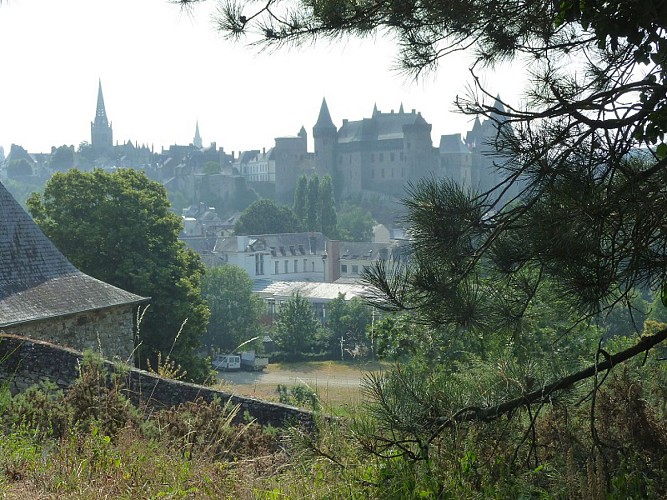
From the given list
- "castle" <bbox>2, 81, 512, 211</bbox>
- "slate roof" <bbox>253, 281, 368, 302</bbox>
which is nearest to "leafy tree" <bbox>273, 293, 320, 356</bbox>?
"slate roof" <bbox>253, 281, 368, 302</bbox>

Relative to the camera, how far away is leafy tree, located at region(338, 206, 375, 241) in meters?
80.8

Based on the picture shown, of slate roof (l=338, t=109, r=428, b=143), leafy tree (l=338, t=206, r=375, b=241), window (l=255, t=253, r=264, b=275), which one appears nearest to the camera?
window (l=255, t=253, r=264, b=275)

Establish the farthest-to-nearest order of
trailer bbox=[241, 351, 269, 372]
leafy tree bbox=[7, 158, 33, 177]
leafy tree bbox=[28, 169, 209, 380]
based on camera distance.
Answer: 1. leafy tree bbox=[7, 158, 33, 177]
2. trailer bbox=[241, 351, 269, 372]
3. leafy tree bbox=[28, 169, 209, 380]

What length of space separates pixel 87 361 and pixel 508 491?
299cm

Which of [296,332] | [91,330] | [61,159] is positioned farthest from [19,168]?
[91,330]

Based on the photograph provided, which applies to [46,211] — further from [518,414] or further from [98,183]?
[518,414]

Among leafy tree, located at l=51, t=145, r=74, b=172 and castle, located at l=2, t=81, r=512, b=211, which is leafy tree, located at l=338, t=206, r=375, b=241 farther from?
leafy tree, located at l=51, t=145, r=74, b=172

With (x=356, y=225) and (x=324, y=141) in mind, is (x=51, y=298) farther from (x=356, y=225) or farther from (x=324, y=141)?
(x=324, y=141)

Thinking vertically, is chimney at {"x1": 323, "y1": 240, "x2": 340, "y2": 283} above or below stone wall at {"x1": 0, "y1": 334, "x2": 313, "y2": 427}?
below

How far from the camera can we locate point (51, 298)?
11.5 metres

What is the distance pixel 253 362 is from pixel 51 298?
2729 cm

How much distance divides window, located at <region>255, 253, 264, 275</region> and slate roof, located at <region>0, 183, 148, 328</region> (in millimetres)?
54128

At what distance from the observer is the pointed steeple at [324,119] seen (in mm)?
96062

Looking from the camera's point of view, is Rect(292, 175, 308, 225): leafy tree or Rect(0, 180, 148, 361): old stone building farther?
Rect(292, 175, 308, 225): leafy tree
